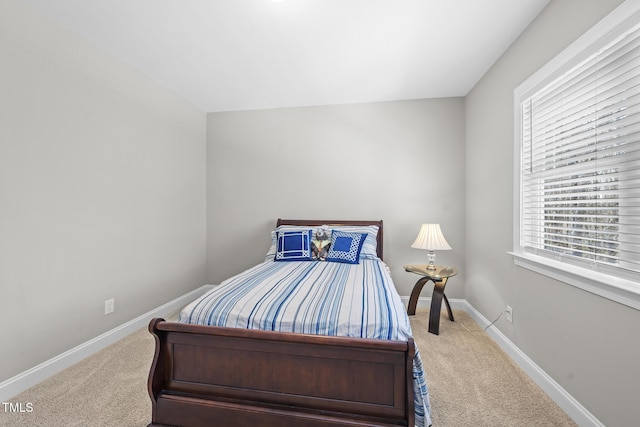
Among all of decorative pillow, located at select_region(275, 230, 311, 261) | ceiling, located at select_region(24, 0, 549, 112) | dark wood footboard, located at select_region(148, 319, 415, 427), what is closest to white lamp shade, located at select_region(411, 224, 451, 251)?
decorative pillow, located at select_region(275, 230, 311, 261)

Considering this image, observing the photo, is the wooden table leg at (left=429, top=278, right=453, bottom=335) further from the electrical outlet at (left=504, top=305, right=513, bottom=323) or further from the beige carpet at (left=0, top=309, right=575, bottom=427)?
the electrical outlet at (left=504, top=305, right=513, bottom=323)

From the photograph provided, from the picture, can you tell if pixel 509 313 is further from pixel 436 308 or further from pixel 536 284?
pixel 436 308

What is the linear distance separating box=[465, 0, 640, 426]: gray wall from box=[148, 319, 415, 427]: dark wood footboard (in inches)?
40.0

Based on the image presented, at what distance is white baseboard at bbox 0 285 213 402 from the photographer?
1727mm

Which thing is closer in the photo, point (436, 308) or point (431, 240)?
point (436, 308)

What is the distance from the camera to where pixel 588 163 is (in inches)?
60.4

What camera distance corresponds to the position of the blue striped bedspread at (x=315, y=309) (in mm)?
1379

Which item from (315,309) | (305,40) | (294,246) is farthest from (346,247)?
(305,40)

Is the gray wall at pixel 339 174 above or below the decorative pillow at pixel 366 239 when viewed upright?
above

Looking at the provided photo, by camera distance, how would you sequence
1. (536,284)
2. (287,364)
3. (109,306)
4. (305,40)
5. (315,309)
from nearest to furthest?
(287,364) < (315,309) < (536,284) < (305,40) < (109,306)

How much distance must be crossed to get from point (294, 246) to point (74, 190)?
1921 mm

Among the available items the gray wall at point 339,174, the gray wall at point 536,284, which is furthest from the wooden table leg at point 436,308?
the gray wall at point 339,174

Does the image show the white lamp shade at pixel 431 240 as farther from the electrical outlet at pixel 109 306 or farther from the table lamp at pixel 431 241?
the electrical outlet at pixel 109 306

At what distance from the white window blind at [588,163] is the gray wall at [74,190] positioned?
3.42 meters
